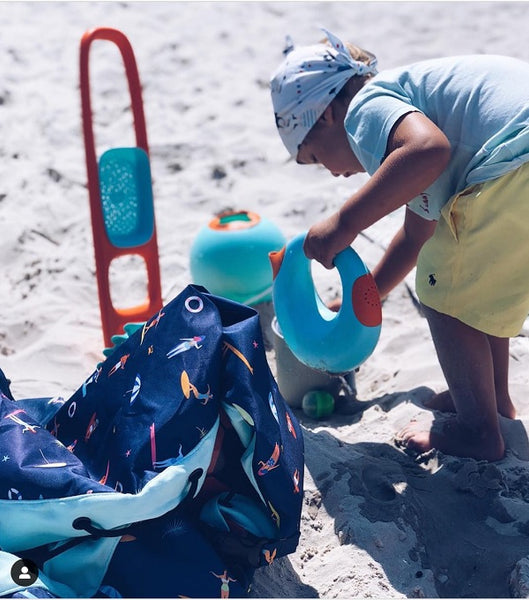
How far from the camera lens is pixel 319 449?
210 cm

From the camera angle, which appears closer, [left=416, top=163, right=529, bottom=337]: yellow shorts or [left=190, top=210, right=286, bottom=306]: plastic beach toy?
[left=416, top=163, right=529, bottom=337]: yellow shorts

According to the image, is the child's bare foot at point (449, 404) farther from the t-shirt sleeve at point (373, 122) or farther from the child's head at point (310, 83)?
the child's head at point (310, 83)

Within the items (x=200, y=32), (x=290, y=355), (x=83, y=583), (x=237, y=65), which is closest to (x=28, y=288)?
(x=290, y=355)

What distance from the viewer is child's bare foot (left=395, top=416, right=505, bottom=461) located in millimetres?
2062

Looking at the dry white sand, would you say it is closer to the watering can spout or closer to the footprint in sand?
the footprint in sand

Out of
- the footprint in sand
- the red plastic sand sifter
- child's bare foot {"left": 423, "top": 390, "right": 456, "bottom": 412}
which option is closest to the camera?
the footprint in sand

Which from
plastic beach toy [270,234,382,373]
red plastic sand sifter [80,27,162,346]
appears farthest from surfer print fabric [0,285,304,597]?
red plastic sand sifter [80,27,162,346]

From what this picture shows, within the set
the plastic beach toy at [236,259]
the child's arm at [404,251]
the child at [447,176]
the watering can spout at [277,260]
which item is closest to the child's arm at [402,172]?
the child at [447,176]

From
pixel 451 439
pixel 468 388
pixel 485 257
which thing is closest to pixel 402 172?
pixel 485 257

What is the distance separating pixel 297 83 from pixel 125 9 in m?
3.18

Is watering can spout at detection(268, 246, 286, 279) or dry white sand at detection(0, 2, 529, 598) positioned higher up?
watering can spout at detection(268, 246, 286, 279)

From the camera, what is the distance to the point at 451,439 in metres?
2.12

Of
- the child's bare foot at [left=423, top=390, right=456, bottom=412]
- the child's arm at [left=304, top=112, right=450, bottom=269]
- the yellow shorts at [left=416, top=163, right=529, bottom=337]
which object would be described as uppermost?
the child's arm at [left=304, top=112, right=450, bottom=269]

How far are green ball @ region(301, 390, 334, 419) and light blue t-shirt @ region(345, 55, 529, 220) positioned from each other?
637 mm
